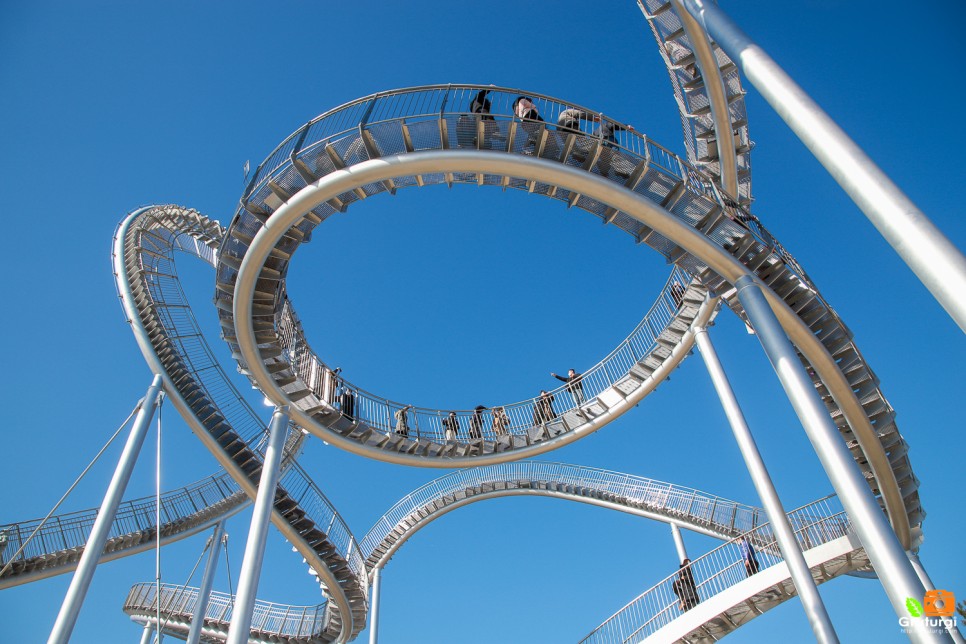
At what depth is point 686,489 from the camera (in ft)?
61.5

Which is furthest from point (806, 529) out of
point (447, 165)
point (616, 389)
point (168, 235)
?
point (168, 235)

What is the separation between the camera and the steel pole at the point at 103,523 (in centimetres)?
909

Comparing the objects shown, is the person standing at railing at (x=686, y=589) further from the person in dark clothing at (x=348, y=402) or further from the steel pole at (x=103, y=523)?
the steel pole at (x=103, y=523)

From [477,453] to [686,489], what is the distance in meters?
8.05

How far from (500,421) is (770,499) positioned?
7.14 m

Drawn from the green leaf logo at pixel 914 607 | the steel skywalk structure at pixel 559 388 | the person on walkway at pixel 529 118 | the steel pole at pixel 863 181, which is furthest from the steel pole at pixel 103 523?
the steel pole at pixel 863 181

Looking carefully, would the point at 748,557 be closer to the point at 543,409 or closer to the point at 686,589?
the point at 686,589

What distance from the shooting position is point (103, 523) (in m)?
10.1

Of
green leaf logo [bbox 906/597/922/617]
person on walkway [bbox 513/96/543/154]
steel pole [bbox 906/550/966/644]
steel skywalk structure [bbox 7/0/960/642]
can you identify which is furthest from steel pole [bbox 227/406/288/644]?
steel pole [bbox 906/550/966/644]

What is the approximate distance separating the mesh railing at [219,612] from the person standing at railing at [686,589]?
1101 centimetres

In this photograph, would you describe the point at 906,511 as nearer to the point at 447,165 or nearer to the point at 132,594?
the point at 447,165

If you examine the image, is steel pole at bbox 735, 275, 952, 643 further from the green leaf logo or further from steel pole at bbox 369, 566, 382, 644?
steel pole at bbox 369, 566, 382, 644

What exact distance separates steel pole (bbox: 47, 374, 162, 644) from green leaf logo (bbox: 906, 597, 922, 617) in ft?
36.5

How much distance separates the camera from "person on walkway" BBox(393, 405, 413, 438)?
46.3 ft
